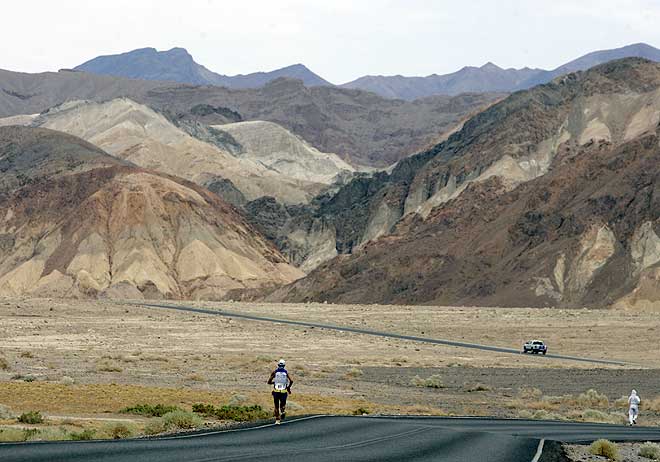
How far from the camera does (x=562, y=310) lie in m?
102

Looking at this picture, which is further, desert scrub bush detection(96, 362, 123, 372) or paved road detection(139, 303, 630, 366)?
paved road detection(139, 303, 630, 366)

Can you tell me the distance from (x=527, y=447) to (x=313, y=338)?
5199cm

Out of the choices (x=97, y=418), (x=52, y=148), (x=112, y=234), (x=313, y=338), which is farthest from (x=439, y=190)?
(x=97, y=418)

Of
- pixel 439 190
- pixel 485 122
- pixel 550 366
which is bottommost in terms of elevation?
pixel 550 366

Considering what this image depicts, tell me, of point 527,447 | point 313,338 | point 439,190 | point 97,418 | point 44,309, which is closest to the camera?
point 527,447

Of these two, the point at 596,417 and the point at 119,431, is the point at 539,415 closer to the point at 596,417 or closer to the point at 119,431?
the point at 596,417

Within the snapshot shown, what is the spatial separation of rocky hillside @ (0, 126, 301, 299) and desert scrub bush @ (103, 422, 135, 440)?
112m

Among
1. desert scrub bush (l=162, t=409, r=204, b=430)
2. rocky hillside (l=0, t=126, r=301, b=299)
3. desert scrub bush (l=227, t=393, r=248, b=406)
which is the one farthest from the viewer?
rocky hillside (l=0, t=126, r=301, b=299)

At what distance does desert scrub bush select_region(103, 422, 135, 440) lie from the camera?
74.1 feet

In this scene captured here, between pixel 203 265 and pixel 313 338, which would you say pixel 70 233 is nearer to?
pixel 203 265

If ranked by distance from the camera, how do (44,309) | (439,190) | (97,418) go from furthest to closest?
1. (439,190)
2. (44,309)
3. (97,418)

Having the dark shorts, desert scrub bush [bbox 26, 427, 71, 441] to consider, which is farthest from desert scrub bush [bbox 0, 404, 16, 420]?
the dark shorts

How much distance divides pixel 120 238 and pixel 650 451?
13405 centimetres

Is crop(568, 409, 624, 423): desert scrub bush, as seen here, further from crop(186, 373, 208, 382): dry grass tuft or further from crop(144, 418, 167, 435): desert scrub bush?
crop(144, 418, 167, 435): desert scrub bush
